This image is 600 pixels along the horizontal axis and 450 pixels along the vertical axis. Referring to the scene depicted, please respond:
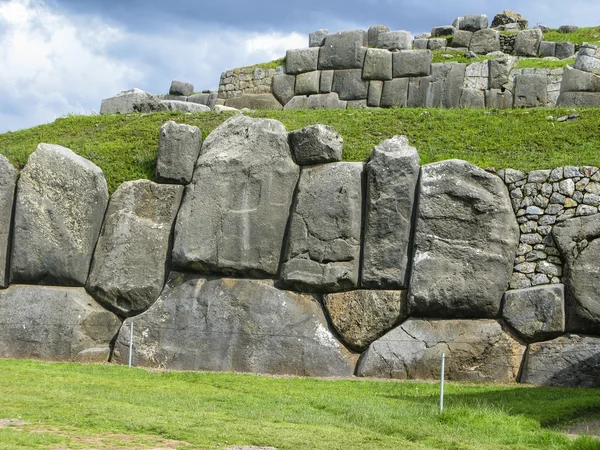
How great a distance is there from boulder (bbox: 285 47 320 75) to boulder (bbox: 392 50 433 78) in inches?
116

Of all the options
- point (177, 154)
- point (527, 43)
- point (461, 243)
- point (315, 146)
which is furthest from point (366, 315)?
point (527, 43)

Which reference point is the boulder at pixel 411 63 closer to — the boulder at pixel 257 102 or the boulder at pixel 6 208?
the boulder at pixel 257 102

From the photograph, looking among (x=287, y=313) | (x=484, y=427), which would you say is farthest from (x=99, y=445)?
(x=287, y=313)

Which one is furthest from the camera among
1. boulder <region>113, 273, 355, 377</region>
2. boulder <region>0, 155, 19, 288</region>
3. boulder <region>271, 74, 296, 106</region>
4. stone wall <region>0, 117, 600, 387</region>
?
boulder <region>271, 74, 296, 106</region>

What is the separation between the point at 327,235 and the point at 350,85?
42.0 feet

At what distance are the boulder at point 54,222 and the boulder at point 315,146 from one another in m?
4.92

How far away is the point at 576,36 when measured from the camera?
143 feet

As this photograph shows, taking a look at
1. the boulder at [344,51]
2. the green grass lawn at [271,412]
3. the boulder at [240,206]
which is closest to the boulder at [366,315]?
the green grass lawn at [271,412]

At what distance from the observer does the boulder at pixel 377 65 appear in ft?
106

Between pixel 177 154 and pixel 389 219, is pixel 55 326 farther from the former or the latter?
pixel 389 219

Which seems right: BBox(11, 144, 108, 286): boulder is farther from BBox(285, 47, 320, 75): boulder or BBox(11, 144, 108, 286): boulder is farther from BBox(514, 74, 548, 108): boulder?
BBox(514, 74, 548, 108): boulder

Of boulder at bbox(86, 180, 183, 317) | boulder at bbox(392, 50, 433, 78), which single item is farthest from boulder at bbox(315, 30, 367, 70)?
boulder at bbox(86, 180, 183, 317)

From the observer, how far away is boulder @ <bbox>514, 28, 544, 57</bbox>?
124 ft

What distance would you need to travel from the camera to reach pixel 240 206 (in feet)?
71.1
